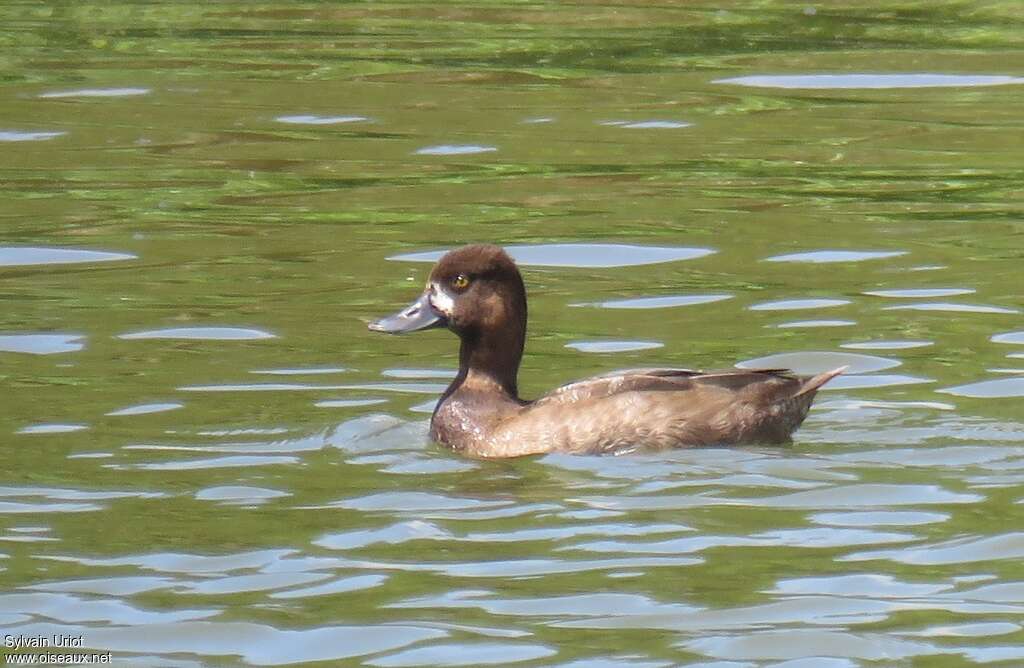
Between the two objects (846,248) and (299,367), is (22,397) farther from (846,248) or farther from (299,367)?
(846,248)

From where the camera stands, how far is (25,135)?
54.4 feet

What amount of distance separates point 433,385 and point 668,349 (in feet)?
3.70

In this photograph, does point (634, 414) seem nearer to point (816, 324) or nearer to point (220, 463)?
point (220, 463)

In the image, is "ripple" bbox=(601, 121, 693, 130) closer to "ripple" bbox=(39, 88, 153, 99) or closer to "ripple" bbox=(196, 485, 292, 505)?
"ripple" bbox=(39, 88, 153, 99)

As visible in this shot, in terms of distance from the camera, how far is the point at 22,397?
10203mm

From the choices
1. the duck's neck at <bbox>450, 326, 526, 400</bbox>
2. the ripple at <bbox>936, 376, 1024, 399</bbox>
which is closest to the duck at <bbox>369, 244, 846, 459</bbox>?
the duck's neck at <bbox>450, 326, 526, 400</bbox>

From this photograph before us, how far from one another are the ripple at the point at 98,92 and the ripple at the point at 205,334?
6.67m

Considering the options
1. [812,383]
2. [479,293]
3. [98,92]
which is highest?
[479,293]

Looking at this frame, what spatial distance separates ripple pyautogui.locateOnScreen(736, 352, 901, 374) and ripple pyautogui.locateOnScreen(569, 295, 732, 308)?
1.26 meters

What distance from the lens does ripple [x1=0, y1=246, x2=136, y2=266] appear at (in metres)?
13.1

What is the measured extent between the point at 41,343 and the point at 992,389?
171 inches

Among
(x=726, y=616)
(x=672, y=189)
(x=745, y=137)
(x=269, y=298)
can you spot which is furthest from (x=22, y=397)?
(x=745, y=137)

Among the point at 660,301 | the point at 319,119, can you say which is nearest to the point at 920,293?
the point at 660,301

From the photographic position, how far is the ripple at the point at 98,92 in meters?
17.8
